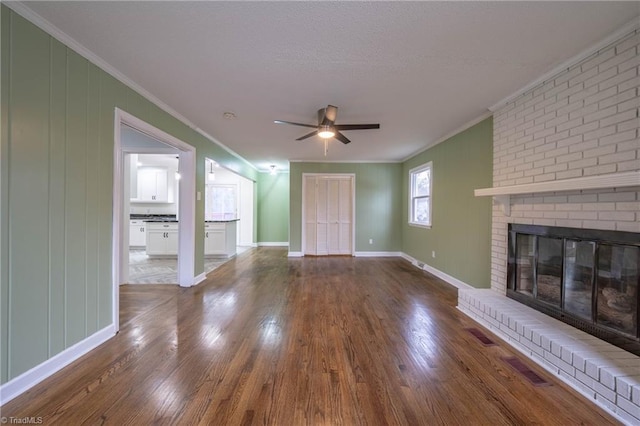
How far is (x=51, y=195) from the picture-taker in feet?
6.00

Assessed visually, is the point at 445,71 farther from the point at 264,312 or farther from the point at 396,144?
the point at 264,312

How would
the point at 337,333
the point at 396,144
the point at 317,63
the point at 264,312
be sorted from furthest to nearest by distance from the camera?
1. the point at 396,144
2. the point at 264,312
3. the point at 337,333
4. the point at 317,63

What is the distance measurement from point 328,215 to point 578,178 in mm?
5053

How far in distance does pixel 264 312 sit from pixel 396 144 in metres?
3.74

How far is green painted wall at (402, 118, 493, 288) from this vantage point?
11.0 feet

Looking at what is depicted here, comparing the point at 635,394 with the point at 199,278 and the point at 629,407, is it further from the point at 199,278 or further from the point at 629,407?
the point at 199,278

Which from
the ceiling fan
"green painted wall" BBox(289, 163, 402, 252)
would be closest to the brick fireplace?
the ceiling fan

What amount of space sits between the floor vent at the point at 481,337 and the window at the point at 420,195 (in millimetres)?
2756

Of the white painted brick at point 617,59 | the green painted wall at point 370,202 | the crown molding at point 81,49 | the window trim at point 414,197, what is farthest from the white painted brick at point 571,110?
the green painted wall at point 370,202

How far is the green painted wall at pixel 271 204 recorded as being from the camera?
8.23 metres

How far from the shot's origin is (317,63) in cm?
217

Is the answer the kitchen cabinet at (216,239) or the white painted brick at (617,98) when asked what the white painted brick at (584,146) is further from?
the kitchen cabinet at (216,239)

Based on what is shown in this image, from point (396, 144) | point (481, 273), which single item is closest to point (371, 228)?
point (396, 144)

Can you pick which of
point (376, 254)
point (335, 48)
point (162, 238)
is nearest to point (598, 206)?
point (335, 48)
